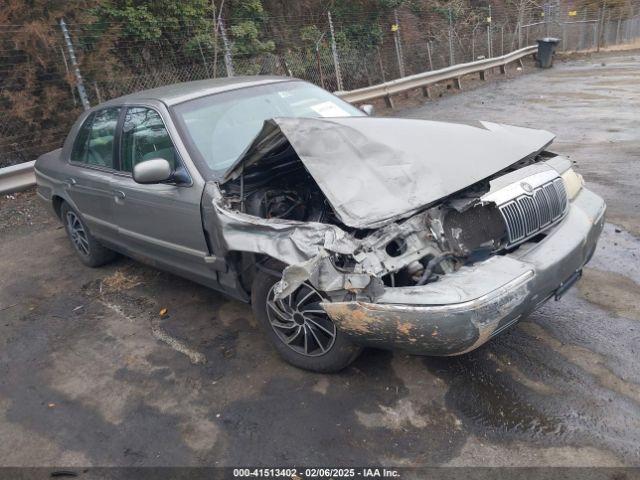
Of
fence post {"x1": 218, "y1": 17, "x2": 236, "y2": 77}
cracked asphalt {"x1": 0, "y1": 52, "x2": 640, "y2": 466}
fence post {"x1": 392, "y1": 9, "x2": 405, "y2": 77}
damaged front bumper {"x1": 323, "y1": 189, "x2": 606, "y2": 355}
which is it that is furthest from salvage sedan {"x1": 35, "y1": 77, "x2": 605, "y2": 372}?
fence post {"x1": 392, "y1": 9, "x2": 405, "y2": 77}

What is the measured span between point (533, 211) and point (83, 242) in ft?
14.1

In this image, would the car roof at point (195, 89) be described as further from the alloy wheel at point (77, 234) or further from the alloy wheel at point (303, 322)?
the alloy wheel at point (303, 322)

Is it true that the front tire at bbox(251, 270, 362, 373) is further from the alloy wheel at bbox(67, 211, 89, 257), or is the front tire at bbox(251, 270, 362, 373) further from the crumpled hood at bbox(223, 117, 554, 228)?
the alloy wheel at bbox(67, 211, 89, 257)

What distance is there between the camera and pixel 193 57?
34.9 ft

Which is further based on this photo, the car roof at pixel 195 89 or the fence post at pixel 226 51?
the fence post at pixel 226 51

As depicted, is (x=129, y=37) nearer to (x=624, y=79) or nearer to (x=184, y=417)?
(x=184, y=417)

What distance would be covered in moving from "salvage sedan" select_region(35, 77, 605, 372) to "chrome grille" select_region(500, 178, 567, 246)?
Result: 1 centimetres

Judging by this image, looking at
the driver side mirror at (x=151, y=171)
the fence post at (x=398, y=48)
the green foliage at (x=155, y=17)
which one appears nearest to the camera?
the driver side mirror at (x=151, y=171)

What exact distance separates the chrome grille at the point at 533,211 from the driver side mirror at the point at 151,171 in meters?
2.11

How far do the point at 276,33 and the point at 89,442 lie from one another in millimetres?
11813

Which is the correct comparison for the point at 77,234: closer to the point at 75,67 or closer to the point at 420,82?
the point at 75,67

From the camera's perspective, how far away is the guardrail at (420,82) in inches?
456

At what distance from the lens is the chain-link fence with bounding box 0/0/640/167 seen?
8.15 meters

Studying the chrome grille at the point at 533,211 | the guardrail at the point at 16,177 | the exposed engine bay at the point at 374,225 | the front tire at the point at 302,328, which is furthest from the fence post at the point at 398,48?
the front tire at the point at 302,328
